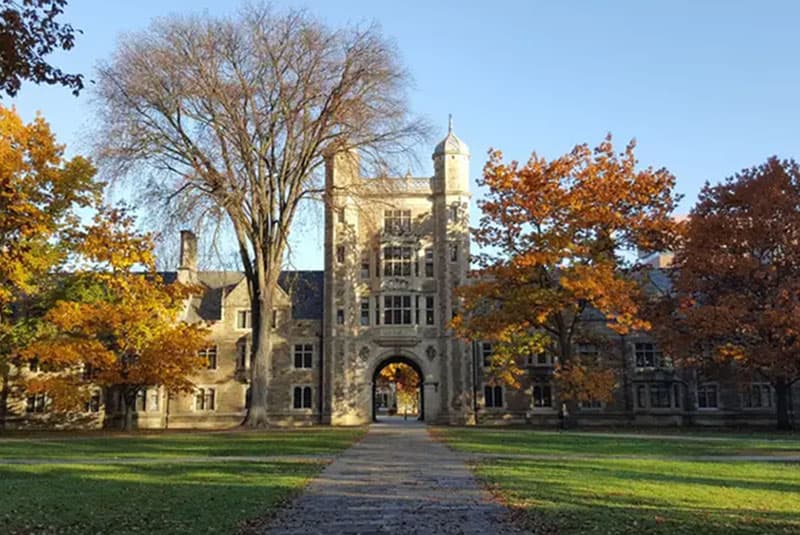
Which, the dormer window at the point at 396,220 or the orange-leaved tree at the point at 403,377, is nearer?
the dormer window at the point at 396,220

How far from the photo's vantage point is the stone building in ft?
138

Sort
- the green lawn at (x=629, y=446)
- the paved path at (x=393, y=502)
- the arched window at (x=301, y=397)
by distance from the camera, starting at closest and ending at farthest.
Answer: the paved path at (x=393, y=502) < the green lawn at (x=629, y=446) < the arched window at (x=301, y=397)

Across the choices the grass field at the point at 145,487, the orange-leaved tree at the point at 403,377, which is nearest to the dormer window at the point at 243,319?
the grass field at the point at 145,487

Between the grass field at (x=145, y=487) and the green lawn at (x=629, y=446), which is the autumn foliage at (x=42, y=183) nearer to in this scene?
the grass field at (x=145, y=487)

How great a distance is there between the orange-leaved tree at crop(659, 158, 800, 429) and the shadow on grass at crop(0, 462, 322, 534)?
72.7 ft

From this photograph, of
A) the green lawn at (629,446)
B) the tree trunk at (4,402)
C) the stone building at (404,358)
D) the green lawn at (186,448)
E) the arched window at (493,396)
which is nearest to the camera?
the green lawn at (186,448)

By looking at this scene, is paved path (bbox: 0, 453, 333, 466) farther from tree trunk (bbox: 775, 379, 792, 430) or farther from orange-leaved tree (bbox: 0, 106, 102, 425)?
tree trunk (bbox: 775, 379, 792, 430)

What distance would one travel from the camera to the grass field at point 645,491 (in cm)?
881

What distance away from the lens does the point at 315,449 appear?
20422mm

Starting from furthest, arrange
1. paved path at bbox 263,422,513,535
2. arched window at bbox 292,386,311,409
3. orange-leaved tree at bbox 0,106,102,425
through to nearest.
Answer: arched window at bbox 292,386,311,409 < orange-leaved tree at bbox 0,106,102,425 < paved path at bbox 263,422,513,535

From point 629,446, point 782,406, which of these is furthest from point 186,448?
point 782,406

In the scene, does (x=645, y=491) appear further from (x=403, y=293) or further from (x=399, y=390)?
(x=399, y=390)

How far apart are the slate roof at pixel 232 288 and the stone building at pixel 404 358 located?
91 centimetres

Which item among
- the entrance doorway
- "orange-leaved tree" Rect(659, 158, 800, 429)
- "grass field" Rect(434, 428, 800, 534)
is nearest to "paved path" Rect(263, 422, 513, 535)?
"grass field" Rect(434, 428, 800, 534)
